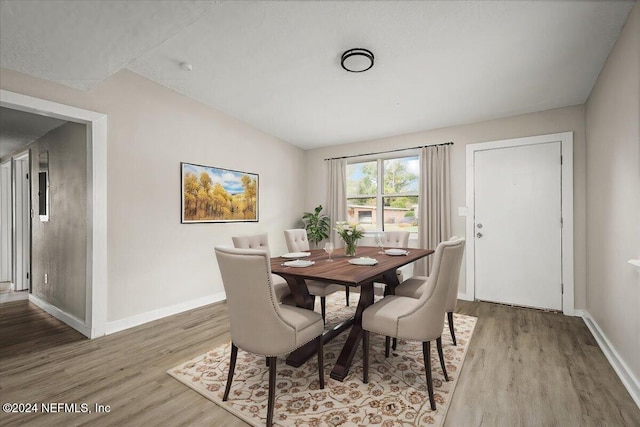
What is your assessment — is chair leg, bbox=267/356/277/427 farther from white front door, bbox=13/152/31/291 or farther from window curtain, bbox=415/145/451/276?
white front door, bbox=13/152/31/291

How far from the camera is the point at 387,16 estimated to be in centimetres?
200

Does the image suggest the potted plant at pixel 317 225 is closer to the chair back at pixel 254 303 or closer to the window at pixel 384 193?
the window at pixel 384 193

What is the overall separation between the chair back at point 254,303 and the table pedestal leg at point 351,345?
1.86 feet

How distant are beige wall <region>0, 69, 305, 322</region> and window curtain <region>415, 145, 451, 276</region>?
276cm

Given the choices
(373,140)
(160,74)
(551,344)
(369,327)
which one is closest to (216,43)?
(160,74)

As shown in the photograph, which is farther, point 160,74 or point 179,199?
point 179,199

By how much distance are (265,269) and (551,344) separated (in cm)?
278

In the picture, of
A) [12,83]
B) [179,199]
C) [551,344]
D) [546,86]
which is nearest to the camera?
[12,83]

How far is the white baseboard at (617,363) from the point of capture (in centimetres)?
180

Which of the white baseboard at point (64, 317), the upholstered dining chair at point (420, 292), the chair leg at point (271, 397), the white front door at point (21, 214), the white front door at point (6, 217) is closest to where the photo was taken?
the chair leg at point (271, 397)

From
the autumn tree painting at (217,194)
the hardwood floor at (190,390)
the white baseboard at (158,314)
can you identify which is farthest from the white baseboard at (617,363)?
the autumn tree painting at (217,194)

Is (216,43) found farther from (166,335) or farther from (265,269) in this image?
(166,335)

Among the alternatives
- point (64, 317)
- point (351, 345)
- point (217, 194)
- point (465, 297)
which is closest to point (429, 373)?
point (351, 345)

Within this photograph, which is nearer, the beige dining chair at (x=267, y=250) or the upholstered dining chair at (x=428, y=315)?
the upholstered dining chair at (x=428, y=315)
